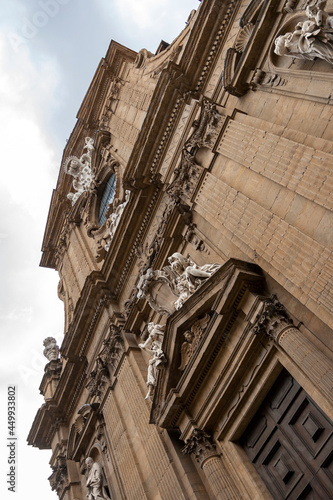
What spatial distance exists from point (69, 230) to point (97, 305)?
6.76 meters

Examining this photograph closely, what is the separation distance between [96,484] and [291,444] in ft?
22.6

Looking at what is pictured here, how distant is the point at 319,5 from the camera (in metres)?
6.66

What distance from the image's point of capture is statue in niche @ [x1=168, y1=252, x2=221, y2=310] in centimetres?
856

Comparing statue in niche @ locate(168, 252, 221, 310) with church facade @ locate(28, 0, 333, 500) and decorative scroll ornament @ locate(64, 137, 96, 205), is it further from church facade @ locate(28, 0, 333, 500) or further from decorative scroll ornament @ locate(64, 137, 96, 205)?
decorative scroll ornament @ locate(64, 137, 96, 205)

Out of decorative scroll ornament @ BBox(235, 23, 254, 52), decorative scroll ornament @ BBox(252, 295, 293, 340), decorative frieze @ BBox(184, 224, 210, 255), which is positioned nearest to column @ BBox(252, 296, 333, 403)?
decorative scroll ornament @ BBox(252, 295, 293, 340)

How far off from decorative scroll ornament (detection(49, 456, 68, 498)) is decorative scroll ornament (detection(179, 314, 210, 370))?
809 cm

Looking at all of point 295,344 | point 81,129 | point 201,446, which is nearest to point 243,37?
point 295,344

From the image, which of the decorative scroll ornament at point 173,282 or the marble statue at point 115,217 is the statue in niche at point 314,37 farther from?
the marble statue at point 115,217

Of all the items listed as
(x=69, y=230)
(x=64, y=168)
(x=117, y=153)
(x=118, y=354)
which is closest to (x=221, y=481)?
(x=118, y=354)

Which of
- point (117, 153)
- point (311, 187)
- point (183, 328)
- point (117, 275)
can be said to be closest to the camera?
point (311, 187)

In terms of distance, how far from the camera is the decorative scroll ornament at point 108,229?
46.5 ft

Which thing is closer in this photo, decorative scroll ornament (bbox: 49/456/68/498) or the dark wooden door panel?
the dark wooden door panel

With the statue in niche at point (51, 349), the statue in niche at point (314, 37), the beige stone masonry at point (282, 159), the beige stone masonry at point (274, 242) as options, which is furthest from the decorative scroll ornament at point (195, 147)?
the statue in niche at point (51, 349)

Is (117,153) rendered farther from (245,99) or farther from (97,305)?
(245,99)
